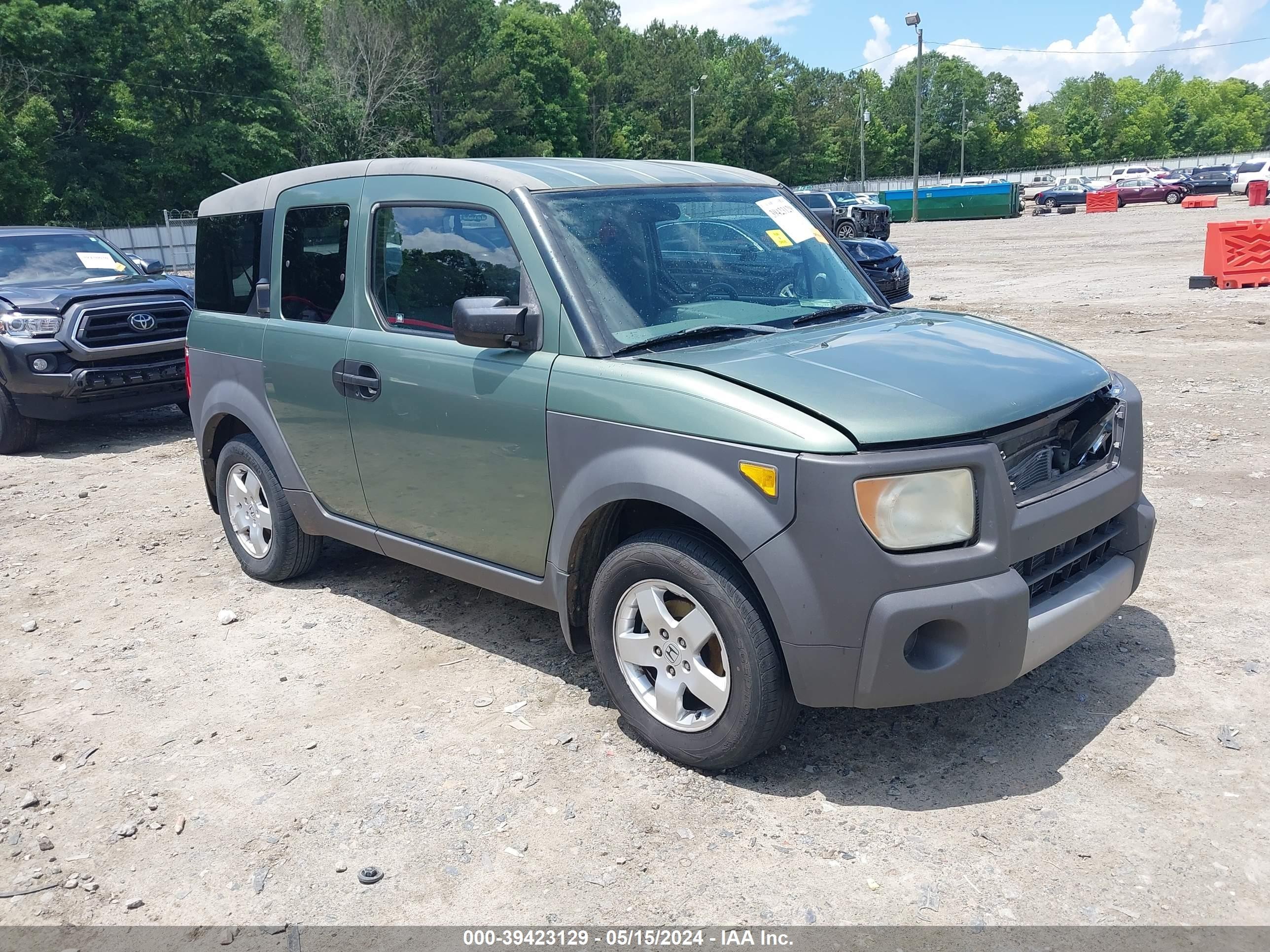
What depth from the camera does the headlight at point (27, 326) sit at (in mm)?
9031

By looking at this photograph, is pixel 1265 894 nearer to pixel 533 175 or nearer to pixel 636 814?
pixel 636 814

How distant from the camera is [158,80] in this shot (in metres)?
49.2

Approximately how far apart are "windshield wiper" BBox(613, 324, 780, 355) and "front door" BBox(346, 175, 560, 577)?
Answer: 28cm

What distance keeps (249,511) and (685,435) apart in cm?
318

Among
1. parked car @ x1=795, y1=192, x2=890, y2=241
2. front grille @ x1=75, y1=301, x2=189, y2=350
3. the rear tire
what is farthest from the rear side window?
parked car @ x1=795, y1=192, x2=890, y2=241

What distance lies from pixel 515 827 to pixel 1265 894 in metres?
2.08

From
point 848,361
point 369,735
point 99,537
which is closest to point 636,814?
point 369,735

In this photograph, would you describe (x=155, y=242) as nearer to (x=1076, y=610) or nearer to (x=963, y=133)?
(x=1076, y=610)

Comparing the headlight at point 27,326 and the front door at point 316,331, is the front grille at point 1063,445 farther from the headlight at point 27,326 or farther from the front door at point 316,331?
the headlight at point 27,326

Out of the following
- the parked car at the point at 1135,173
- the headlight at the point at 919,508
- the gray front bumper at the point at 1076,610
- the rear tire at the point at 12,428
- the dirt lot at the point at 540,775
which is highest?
the parked car at the point at 1135,173

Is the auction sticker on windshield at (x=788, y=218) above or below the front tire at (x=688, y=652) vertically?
above

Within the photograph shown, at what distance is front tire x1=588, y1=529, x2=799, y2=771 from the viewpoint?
3227 millimetres

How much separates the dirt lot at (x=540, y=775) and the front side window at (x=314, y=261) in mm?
1475

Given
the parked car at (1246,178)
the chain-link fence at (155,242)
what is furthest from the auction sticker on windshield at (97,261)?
the parked car at (1246,178)
